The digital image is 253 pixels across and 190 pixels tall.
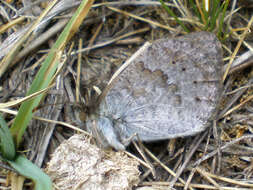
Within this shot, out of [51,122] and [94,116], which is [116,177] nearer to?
[94,116]

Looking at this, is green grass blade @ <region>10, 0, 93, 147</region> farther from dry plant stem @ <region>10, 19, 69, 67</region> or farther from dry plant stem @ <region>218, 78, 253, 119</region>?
dry plant stem @ <region>218, 78, 253, 119</region>

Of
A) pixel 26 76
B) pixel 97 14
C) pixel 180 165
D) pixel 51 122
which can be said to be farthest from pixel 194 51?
pixel 26 76

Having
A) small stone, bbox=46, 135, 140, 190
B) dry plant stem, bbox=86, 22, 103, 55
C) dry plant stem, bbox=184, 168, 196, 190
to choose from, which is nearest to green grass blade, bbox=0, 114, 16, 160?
small stone, bbox=46, 135, 140, 190

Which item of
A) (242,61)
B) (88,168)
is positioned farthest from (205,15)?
(88,168)

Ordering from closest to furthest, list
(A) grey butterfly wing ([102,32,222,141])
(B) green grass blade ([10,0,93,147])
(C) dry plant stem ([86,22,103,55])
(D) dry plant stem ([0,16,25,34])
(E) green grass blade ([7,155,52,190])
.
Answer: (E) green grass blade ([7,155,52,190]), (B) green grass blade ([10,0,93,147]), (A) grey butterfly wing ([102,32,222,141]), (D) dry plant stem ([0,16,25,34]), (C) dry plant stem ([86,22,103,55])

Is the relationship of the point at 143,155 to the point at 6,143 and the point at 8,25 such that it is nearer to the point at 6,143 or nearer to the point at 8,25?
the point at 6,143
